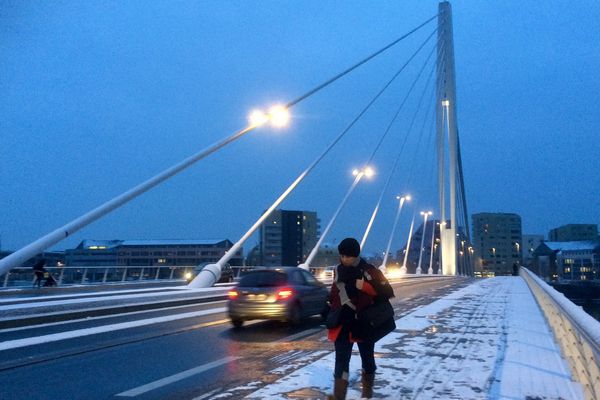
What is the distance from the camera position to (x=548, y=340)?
10.8 meters

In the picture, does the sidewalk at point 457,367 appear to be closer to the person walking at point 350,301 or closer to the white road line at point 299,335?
the person walking at point 350,301

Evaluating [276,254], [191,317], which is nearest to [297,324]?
[191,317]

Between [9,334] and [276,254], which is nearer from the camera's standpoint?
[9,334]

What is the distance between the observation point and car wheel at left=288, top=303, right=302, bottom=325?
44.4 ft

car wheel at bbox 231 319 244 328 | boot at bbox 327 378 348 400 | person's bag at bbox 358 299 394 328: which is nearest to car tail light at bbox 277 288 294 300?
car wheel at bbox 231 319 244 328

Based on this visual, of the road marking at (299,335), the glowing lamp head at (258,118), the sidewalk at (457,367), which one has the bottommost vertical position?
the road marking at (299,335)

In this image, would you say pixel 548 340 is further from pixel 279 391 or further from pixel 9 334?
pixel 9 334

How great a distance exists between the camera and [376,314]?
5.59 m

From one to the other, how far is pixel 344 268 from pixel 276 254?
279 feet

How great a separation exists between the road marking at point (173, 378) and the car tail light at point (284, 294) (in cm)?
419

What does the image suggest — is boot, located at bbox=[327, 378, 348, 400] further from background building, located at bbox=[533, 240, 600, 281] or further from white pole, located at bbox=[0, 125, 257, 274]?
background building, located at bbox=[533, 240, 600, 281]

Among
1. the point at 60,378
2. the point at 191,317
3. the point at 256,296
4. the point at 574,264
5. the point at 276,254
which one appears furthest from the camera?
the point at 574,264

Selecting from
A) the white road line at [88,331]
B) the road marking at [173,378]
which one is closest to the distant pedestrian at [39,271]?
the white road line at [88,331]

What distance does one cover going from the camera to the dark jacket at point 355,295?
557 cm
